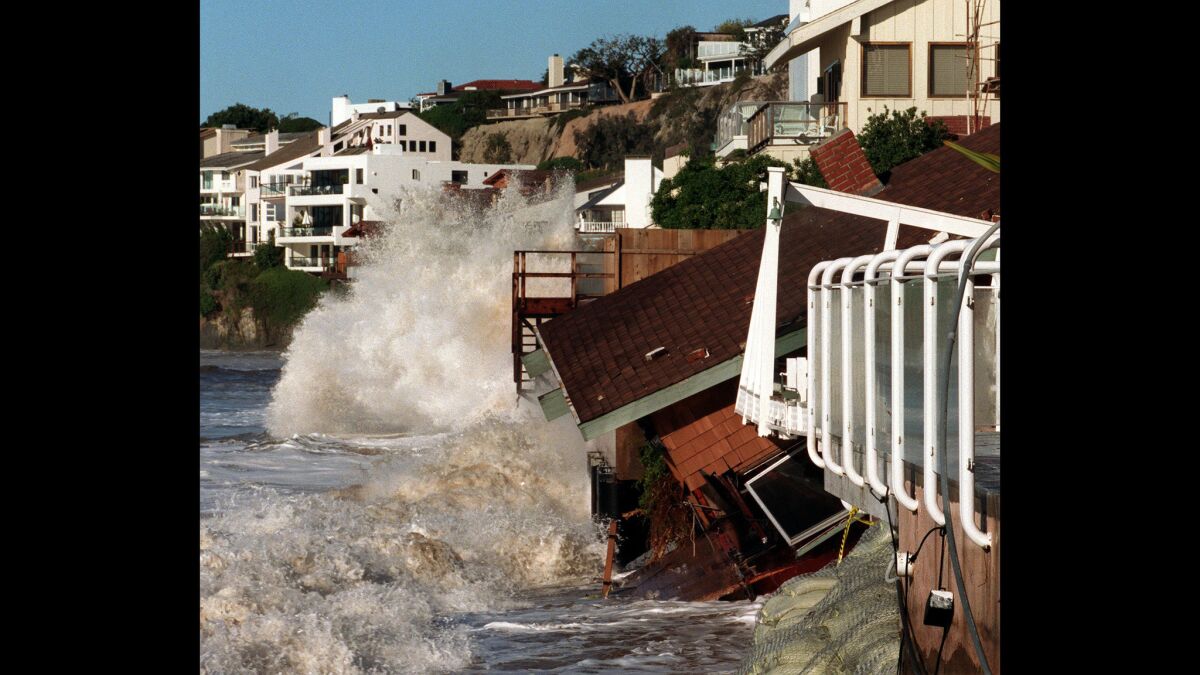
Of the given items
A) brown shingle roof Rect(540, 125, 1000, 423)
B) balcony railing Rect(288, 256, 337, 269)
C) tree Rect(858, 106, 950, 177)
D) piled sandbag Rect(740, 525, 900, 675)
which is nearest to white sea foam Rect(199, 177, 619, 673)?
brown shingle roof Rect(540, 125, 1000, 423)

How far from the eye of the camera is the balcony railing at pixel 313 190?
10106 centimetres

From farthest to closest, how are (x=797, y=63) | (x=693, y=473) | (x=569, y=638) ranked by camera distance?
1. (x=797, y=63)
2. (x=693, y=473)
3. (x=569, y=638)

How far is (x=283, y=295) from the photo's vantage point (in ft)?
318

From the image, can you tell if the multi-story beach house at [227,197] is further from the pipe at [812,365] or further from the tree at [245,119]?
the pipe at [812,365]

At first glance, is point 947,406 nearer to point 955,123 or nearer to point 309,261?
point 955,123

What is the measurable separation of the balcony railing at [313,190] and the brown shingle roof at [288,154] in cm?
1222

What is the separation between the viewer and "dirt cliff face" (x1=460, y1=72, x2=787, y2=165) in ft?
324

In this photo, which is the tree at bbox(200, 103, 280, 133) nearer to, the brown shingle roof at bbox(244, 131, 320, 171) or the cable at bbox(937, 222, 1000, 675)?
the brown shingle roof at bbox(244, 131, 320, 171)

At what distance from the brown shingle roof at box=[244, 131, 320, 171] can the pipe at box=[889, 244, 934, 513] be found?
112533 mm

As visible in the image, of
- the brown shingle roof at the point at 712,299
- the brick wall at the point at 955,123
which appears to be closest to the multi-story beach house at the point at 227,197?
the brick wall at the point at 955,123
